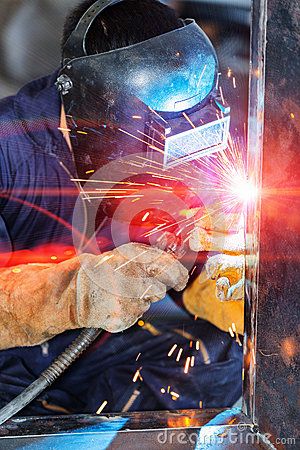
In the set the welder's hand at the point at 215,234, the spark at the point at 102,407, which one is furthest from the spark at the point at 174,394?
the welder's hand at the point at 215,234

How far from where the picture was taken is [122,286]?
133 centimetres

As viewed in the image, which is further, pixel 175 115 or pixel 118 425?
pixel 175 115

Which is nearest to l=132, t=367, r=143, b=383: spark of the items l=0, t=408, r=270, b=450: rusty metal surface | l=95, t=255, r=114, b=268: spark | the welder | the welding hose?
the welder

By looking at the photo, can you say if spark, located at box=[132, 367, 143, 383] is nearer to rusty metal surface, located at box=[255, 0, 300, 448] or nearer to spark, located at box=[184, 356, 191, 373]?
spark, located at box=[184, 356, 191, 373]

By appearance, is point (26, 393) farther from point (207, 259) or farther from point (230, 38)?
point (230, 38)

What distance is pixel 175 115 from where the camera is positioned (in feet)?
4.29

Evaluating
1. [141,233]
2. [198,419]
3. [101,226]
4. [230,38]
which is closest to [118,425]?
[198,419]

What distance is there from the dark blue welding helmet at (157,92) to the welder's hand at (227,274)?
0.28 meters

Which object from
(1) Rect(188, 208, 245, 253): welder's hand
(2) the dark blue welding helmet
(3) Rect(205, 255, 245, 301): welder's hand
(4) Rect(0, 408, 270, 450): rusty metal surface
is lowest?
(4) Rect(0, 408, 270, 450): rusty metal surface

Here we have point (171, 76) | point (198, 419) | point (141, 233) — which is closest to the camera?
point (198, 419)

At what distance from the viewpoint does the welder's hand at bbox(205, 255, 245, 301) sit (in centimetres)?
139

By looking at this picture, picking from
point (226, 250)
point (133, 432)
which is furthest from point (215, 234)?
point (133, 432)

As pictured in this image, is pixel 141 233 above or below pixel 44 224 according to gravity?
below

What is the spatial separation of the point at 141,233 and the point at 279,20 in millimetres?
682
